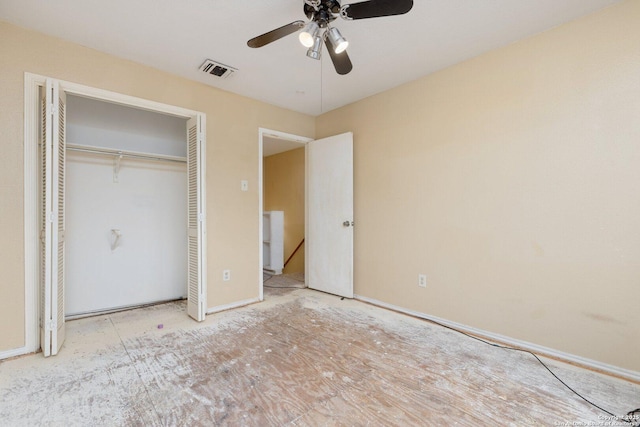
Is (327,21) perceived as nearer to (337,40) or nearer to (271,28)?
(337,40)

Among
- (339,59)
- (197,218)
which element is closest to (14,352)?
(197,218)

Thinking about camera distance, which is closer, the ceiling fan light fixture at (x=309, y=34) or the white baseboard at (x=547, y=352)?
the ceiling fan light fixture at (x=309, y=34)

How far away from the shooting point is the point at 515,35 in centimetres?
216

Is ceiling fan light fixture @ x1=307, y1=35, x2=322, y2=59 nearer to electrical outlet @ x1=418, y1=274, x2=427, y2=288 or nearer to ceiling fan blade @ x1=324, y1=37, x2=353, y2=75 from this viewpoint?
ceiling fan blade @ x1=324, y1=37, x2=353, y2=75

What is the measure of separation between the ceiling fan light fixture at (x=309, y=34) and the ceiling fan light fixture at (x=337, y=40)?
9cm

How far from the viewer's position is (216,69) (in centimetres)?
266

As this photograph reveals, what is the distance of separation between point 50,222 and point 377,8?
2590 millimetres

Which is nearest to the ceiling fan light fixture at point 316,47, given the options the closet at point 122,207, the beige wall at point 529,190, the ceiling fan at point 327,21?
the ceiling fan at point 327,21

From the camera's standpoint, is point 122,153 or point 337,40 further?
point 122,153

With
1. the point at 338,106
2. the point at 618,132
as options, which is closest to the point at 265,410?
the point at 618,132

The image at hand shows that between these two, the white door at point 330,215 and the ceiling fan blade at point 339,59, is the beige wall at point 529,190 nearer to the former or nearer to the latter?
the white door at point 330,215

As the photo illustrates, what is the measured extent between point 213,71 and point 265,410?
2770 mm

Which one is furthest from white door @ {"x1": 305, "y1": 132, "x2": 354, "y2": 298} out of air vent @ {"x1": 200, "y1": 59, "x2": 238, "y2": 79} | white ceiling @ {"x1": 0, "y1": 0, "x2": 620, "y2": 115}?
air vent @ {"x1": 200, "y1": 59, "x2": 238, "y2": 79}

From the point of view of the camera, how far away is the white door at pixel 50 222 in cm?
206
